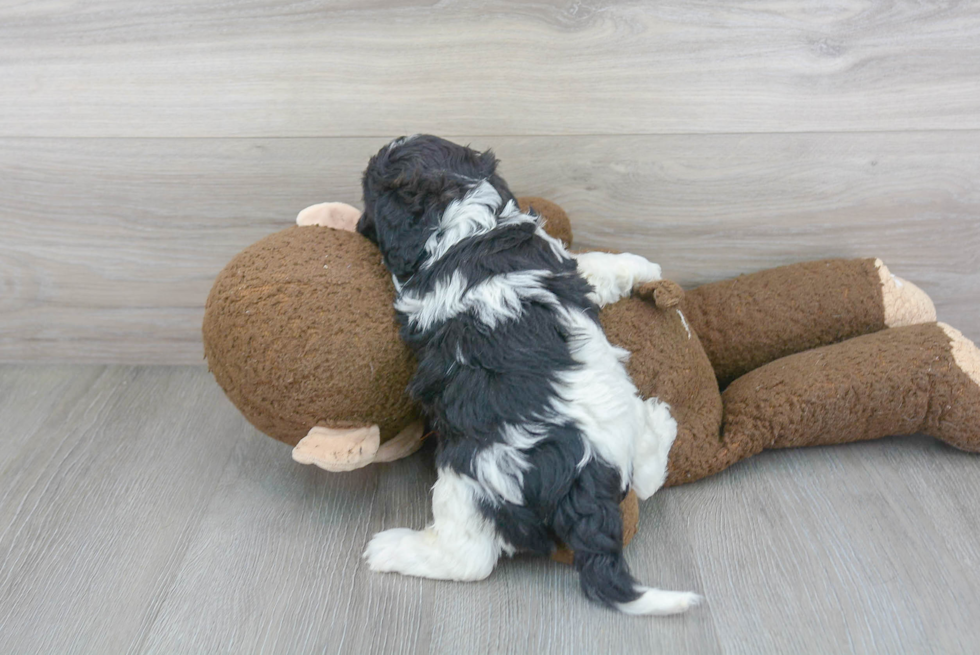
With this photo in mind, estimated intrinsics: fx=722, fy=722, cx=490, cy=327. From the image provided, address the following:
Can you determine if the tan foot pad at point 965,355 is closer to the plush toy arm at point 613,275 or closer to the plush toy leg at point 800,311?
the plush toy leg at point 800,311

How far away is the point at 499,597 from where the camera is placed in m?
0.93

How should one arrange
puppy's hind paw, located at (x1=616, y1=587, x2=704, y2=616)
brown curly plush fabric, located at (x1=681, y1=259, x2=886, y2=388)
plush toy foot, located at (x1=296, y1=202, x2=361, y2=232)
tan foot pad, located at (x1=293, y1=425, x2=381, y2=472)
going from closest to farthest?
puppy's hind paw, located at (x1=616, y1=587, x2=704, y2=616), tan foot pad, located at (x1=293, y1=425, x2=381, y2=472), plush toy foot, located at (x1=296, y1=202, x2=361, y2=232), brown curly plush fabric, located at (x1=681, y1=259, x2=886, y2=388)

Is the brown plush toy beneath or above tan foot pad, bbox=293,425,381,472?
above

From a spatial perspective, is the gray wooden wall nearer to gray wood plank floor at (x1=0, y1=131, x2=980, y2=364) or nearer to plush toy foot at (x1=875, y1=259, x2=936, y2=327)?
gray wood plank floor at (x1=0, y1=131, x2=980, y2=364)

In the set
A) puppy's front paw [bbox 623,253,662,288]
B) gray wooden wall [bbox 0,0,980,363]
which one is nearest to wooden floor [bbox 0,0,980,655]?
gray wooden wall [bbox 0,0,980,363]

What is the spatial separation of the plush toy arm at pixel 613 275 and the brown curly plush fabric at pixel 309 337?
28 centimetres

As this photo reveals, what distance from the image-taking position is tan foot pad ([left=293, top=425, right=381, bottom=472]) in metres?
0.97

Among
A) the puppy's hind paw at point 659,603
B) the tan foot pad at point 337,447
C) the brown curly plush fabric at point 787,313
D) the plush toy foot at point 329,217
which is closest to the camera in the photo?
the puppy's hind paw at point 659,603

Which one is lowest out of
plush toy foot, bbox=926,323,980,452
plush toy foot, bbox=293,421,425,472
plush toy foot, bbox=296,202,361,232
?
plush toy foot, bbox=293,421,425,472

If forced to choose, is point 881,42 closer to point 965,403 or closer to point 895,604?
point 965,403

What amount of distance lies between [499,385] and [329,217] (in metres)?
0.40

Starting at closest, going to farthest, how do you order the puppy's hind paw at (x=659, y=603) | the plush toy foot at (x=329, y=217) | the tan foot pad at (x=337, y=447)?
the puppy's hind paw at (x=659, y=603) < the tan foot pad at (x=337, y=447) < the plush toy foot at (x=329, y=217)

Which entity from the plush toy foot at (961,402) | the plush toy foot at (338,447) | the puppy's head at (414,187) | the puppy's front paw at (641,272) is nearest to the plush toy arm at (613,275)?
the puppy's front paw at (641,272)

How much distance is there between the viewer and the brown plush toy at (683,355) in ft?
3.16
